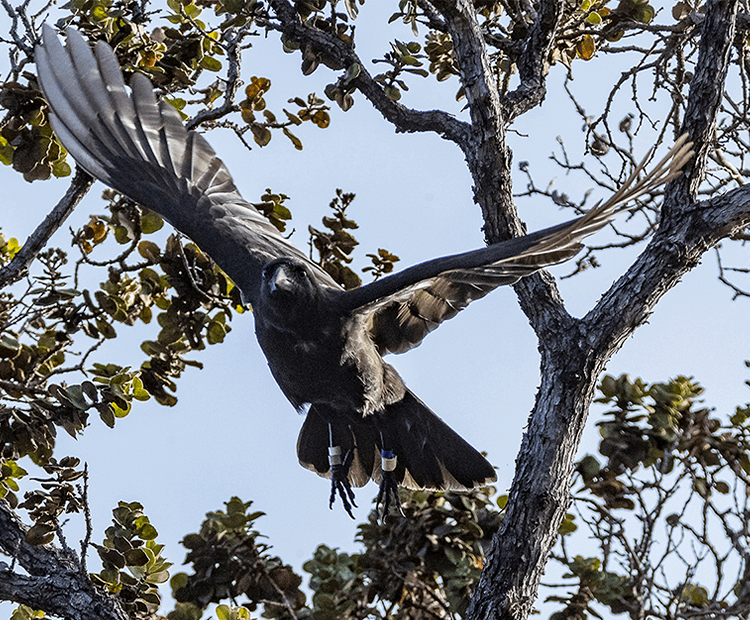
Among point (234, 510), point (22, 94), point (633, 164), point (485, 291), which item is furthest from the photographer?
point (633, 164)

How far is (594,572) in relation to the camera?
322cm

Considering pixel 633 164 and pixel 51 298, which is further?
pixel 633 164

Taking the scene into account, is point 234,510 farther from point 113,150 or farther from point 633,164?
point 633,164

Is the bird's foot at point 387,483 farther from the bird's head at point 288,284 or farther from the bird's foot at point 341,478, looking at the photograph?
the bird's head at point 288,284

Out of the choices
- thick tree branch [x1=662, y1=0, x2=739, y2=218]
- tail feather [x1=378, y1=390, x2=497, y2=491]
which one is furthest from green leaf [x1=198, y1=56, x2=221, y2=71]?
thick tree branch [x1=662, y1=0, x2=739, y2=218]

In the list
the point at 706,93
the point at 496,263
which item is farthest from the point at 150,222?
the point at 706,93

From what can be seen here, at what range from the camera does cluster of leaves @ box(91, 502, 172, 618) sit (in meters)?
2.64

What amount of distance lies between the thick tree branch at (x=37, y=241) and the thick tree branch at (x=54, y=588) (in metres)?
1.06

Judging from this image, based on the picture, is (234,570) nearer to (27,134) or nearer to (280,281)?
(280,281)

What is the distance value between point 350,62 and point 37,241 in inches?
58.4

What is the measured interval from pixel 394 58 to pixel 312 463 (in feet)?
6.06

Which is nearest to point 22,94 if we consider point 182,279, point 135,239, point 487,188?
point 135,239

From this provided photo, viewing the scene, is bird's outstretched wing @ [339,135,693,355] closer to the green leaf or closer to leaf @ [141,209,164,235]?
leaf @ [141,209,164,235]

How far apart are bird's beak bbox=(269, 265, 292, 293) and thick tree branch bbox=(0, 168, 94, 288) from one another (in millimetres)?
987
